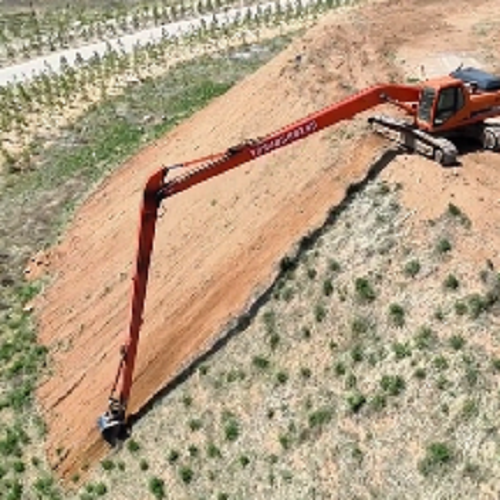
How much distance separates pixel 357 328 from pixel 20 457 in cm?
951

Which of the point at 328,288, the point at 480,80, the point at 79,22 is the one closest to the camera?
the point at 328,288

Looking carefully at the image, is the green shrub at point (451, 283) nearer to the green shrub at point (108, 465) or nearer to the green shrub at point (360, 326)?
the green shrub at point (360, 326)

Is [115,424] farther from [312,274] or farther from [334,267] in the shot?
[334,267]

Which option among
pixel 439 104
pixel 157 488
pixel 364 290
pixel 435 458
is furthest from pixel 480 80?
pixel 157 488

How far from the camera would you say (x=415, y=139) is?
21734 millimetres

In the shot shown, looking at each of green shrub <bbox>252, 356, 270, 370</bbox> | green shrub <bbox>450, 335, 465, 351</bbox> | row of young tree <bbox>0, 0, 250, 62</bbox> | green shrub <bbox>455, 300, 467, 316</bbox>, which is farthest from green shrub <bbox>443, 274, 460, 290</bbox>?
row of young tree <bbox>0, 0, 250, 62</bbox>

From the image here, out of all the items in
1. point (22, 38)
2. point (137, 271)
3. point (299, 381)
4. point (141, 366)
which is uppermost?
point (137, 271)

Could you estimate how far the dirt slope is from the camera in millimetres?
21547

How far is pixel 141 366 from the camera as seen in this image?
21.7m

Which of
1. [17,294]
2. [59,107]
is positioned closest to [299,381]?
[17,294]

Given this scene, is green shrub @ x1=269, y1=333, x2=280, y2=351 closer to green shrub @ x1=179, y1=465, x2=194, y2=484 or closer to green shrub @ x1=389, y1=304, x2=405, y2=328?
green shrub @ x1=389, y1=304, x2=405, y2=328

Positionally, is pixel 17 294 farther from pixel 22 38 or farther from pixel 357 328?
pixel 22 38

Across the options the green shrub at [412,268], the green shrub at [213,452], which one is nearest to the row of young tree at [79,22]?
the green shrub at [213,452]

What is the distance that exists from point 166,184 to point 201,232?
Result: 6.12 m
